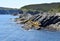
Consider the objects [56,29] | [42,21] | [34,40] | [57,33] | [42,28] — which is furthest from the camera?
[42,21]

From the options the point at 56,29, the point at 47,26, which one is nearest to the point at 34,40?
the point at 56,29

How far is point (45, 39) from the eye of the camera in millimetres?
51844

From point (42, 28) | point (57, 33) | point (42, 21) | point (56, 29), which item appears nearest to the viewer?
point (57, 33)

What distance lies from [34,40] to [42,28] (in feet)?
67.0

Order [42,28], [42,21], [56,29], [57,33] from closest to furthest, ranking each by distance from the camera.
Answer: [57,33] → [56,29] → [42,28] → [42,21]

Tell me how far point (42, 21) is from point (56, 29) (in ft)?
32.0

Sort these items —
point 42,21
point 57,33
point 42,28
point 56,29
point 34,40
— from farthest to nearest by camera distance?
point 42,21
point 42,28
point 56,29
point 57,33
point 34,40

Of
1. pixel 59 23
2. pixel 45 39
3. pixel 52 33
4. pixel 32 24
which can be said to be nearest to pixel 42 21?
pixel 32 24

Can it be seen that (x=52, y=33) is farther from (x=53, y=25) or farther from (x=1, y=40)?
(x=1, y=40)

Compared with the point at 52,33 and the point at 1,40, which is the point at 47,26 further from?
the point at 1,40

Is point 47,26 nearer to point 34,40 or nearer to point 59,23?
point 59,23

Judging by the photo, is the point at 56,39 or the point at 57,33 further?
the point at 57,33

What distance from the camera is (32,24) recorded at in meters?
74.3

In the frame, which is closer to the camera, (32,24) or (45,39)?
(45,39)
